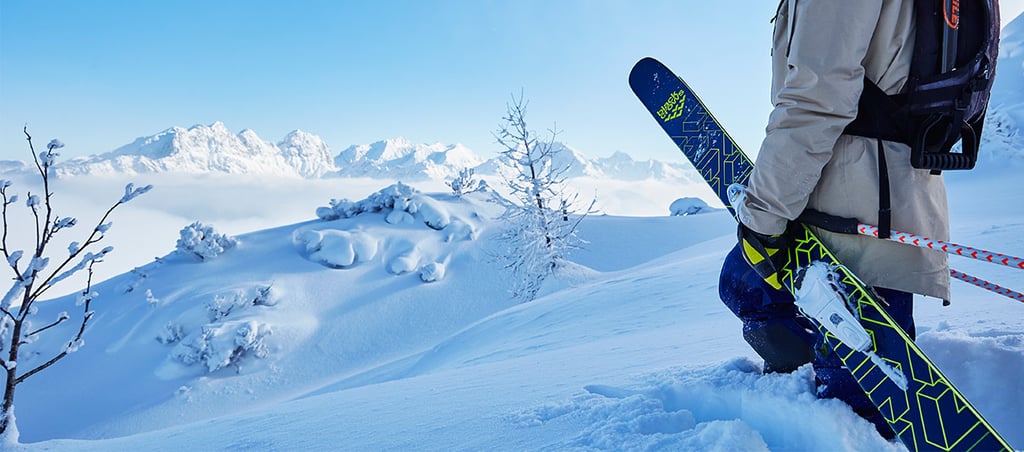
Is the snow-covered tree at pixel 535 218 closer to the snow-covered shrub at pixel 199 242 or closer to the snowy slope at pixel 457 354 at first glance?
the snowy slope at pixel 457 354

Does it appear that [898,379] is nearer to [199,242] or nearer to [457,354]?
[457,354]

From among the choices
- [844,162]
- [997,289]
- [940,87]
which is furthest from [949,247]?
[997,289]

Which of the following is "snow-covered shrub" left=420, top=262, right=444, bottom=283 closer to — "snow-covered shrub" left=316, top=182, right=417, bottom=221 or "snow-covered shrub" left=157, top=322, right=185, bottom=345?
"snow-covered shrub" left=316, top=182, right=417, bottom=221

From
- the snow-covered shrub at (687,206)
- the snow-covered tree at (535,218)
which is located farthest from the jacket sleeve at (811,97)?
the snow-covered shrub at (687,206)

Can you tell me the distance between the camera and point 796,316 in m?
1.78

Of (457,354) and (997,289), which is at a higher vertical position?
(997,289)

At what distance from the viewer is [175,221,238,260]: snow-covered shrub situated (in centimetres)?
1472

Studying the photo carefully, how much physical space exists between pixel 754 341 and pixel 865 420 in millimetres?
440

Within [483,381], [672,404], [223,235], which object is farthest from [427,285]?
[672,404]

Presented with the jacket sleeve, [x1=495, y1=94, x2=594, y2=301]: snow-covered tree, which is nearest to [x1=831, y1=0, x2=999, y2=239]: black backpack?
the jacket sleeve

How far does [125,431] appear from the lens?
9.18 m

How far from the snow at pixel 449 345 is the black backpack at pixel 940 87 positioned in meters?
0.87

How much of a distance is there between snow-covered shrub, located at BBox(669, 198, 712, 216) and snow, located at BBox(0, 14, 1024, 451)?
0.49ft

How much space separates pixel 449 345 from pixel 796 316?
667cm
